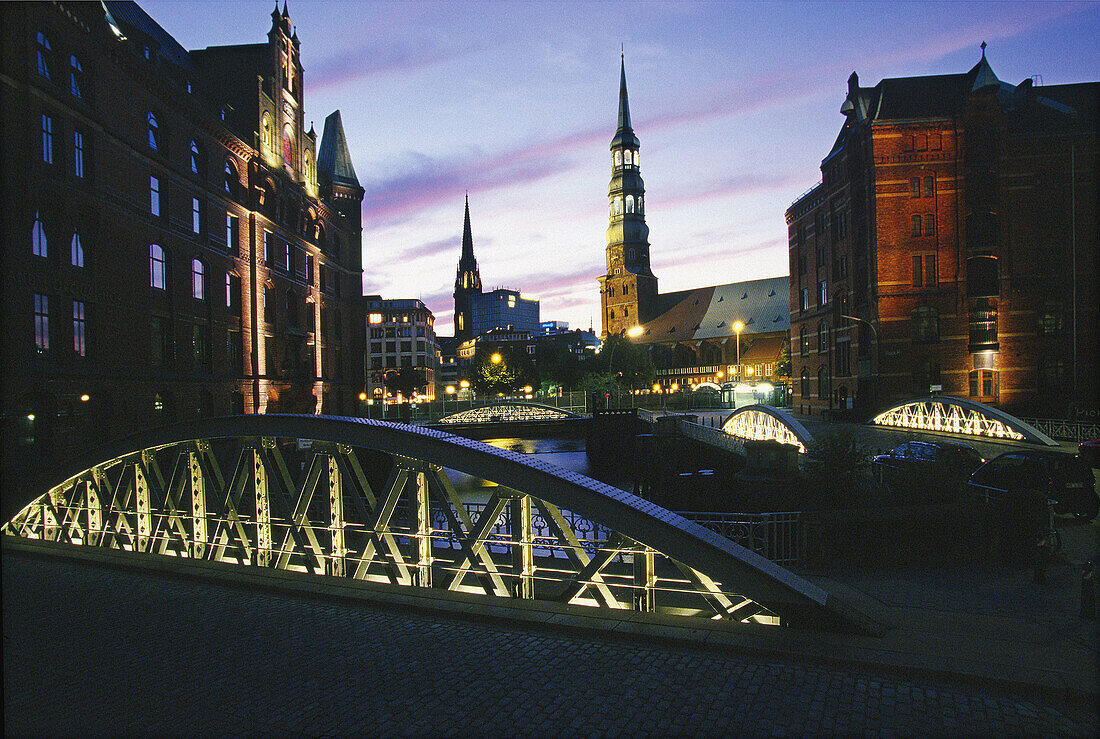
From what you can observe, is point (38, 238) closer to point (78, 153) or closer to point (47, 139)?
point (47, 139)

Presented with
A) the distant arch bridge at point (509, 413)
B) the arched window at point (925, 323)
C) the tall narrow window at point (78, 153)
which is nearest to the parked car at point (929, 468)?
the arched window at point (925, 323)

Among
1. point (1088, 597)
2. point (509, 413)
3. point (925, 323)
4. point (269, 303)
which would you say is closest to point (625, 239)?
point (509, 413)

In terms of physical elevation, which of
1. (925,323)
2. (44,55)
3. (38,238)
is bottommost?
(925,323)

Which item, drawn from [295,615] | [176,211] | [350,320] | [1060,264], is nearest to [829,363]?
[1060,264]

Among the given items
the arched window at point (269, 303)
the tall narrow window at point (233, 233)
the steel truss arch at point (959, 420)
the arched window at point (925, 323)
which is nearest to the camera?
the steel truss arch at point (959, 420)

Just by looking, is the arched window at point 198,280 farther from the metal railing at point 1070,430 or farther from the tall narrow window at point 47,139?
the metal railing at point 1070,430

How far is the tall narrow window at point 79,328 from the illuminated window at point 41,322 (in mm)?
1218

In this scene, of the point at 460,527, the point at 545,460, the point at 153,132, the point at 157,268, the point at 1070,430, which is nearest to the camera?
the point at 460,527

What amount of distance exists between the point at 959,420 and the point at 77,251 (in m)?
39.3

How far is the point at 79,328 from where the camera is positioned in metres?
24.1

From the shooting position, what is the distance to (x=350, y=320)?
183 feet

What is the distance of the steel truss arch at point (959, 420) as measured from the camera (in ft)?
88.4

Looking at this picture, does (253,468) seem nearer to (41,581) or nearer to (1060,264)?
(41,581)

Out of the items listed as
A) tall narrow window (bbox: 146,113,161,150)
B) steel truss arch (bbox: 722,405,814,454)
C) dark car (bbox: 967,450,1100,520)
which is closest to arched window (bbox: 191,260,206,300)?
tall narrow window (bbox: 146,113,161,150)
